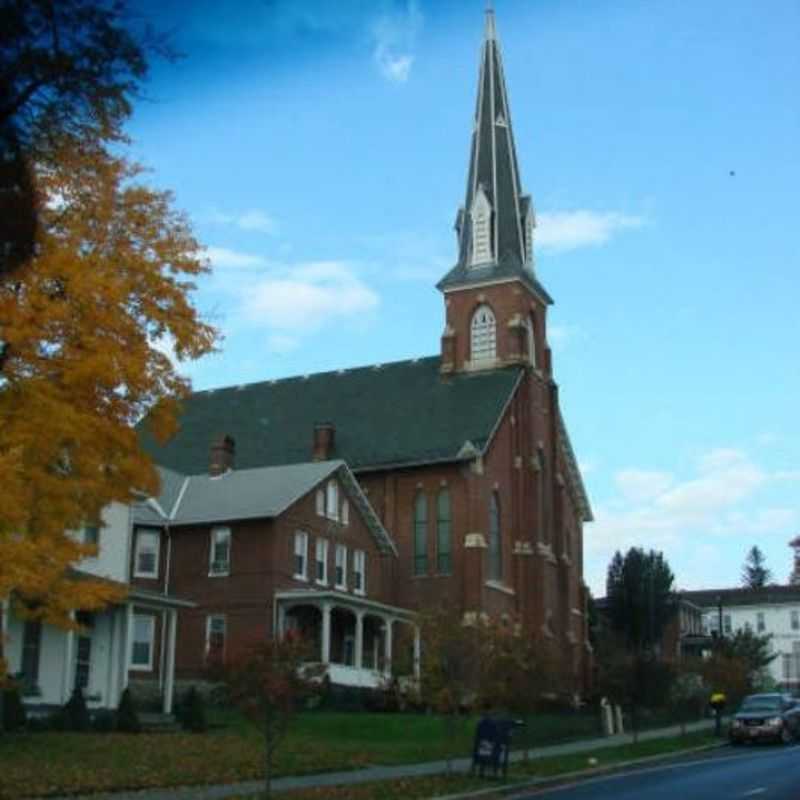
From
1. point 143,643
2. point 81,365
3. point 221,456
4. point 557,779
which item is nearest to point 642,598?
point 221,456

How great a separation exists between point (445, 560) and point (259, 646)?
3599 centimetres

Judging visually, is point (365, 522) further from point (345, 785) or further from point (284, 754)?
point (345, 785)

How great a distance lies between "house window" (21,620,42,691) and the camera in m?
31.5

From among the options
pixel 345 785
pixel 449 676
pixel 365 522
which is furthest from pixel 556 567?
pixel 345 785

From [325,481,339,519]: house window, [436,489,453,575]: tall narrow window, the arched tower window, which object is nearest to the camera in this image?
[325,481,339,519]: house window

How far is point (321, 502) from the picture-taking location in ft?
153


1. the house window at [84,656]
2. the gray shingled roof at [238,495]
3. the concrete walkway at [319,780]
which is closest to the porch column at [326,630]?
the gray shingled roof at [238,495]

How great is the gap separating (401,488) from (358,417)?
5.60 m

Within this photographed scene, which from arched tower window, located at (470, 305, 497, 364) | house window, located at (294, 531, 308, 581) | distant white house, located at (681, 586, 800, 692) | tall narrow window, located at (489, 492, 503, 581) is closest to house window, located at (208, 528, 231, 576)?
house window, located at (294, 531, 308, 581)

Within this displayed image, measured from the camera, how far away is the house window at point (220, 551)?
4472 cm

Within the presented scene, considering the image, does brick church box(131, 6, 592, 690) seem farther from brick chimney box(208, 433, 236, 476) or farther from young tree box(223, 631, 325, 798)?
young tree box(223, 631, 325, 798)

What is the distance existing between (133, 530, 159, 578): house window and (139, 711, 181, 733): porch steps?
11258mm

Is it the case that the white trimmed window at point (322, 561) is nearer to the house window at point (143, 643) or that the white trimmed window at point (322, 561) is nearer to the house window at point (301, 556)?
the house window at point (301, 556)

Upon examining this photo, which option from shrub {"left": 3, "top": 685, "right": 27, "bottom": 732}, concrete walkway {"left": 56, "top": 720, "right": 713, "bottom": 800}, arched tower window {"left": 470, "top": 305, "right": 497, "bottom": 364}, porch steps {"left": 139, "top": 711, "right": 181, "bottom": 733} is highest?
arched tower window {"left": 470, "top": 305, "right": 497, "bottom": 364}
